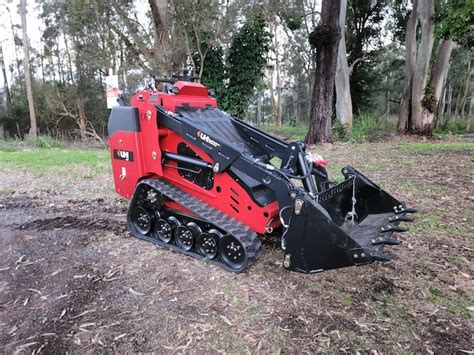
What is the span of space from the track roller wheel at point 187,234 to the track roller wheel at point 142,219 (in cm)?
43

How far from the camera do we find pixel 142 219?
13.3 ft

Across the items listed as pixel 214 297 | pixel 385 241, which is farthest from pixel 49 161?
pixel 385 241

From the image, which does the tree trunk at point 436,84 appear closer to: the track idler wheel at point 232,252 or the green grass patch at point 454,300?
the green grass patch at point 454,300

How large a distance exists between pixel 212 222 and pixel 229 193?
13.5 inches

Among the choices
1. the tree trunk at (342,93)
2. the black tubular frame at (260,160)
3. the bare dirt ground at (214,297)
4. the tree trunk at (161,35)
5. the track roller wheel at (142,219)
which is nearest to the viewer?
the bare dirt ground at (214,297)

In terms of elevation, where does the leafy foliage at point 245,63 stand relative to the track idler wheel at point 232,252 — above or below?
above

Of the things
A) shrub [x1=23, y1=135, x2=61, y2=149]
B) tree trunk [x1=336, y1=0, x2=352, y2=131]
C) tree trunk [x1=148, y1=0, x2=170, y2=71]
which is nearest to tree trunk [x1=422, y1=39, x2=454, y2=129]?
tree trunk [x1=336, y1=0, x2=352, y2=131]

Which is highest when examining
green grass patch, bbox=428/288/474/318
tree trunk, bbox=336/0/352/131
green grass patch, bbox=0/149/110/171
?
tree trunk, bbox=336/0/352/131

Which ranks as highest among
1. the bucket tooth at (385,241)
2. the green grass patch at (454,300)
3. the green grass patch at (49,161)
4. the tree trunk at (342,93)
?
Answer: the tree trunk at (342,93)

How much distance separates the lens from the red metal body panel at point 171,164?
3406 mm

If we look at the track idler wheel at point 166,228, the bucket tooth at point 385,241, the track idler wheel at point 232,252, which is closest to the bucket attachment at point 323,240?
the bucket tooth at point 385,241

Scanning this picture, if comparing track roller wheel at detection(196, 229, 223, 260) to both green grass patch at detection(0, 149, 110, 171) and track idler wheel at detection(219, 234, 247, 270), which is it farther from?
green grass patch at detection(0, 149, 110, 171)

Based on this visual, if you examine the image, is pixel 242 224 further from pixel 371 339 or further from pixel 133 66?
pixel 133 66

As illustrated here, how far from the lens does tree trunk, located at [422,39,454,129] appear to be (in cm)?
1238
